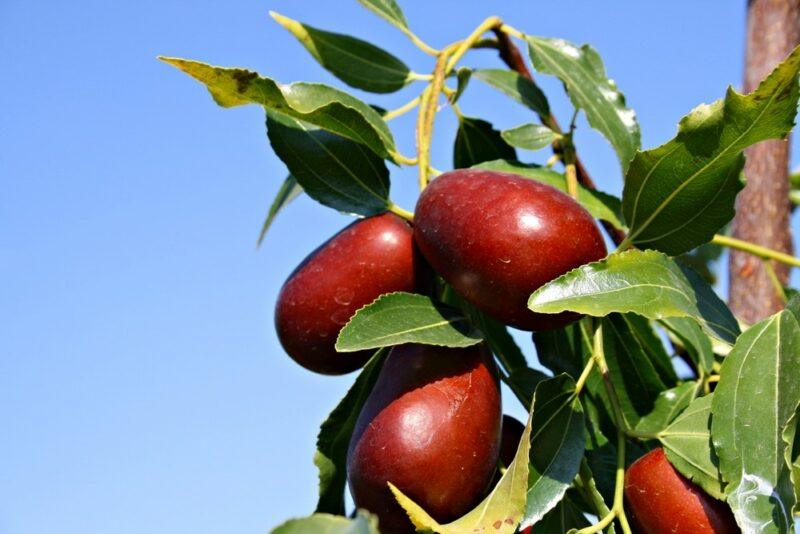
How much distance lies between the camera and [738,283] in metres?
2.27

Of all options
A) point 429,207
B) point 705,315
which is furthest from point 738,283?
point 429,207

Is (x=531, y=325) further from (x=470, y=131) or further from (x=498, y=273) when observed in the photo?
(x=470, y=131)

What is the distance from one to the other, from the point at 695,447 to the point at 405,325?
351 mm

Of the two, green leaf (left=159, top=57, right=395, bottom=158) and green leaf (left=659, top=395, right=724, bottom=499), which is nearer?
green leaf (left=659, top=395, right=724, bottom=499)

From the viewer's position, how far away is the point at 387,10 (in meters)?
1.85

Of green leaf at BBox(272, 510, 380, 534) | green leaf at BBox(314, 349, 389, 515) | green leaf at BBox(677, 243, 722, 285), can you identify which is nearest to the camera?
green leaf at BBox(272, 510, 380, 534)

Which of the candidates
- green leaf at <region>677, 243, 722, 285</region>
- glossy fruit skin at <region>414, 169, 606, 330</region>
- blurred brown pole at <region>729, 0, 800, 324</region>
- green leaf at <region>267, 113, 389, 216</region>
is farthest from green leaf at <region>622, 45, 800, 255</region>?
green leaf at <region>677, 243, 722, 285</region>

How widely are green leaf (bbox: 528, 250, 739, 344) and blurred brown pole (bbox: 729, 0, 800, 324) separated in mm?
869

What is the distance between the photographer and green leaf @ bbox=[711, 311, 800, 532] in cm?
109

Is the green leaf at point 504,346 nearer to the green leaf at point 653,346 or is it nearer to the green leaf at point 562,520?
the green leaf at point 653,346

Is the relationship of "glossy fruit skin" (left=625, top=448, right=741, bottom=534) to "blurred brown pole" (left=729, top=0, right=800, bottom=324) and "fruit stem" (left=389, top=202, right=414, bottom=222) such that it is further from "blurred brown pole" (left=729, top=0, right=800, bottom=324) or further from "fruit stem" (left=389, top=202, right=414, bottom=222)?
"blurred brown pole" (left=729, top=0, right=800, bottom=324)

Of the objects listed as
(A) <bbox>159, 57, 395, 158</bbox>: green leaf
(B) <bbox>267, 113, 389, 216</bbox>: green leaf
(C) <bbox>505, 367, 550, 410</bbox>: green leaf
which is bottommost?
(C) <bbox>505, 367, 550, 410</bbox>: green leaf

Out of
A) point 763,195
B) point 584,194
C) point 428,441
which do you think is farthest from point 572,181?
point 763,195

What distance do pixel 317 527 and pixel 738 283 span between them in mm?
1576
